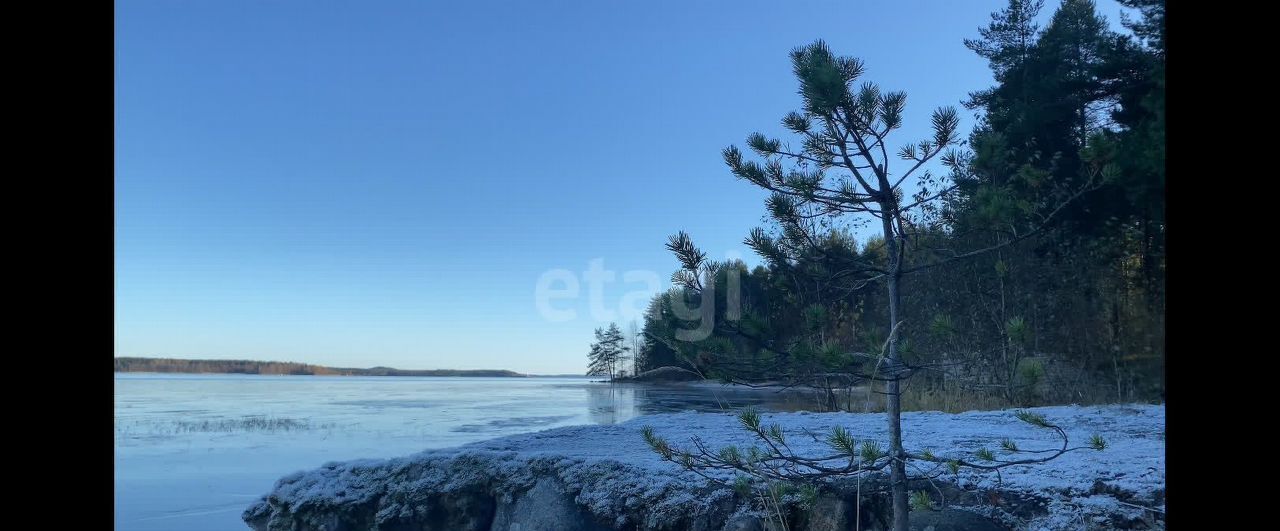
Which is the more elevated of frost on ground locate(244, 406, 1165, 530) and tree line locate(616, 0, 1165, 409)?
tree line locate(616, 0, 1165, 409)

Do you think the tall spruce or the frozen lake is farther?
the frozen lake

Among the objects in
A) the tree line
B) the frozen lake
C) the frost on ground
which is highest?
the tree line

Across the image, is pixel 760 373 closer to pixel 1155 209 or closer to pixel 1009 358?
pixel 1009 358

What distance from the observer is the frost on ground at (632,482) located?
2686 millimetres

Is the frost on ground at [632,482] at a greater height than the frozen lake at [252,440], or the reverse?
the frost on ground at [632,482]

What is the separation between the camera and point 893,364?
2492 millimetres

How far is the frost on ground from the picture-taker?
269cm

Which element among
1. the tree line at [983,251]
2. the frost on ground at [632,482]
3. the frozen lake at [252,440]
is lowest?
the frozen lake at [252,440]

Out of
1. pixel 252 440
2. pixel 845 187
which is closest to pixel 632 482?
pixel 845 187

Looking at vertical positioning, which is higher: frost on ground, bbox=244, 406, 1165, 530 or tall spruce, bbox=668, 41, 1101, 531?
tall spruce, bbox=668, 41, 1101, 531

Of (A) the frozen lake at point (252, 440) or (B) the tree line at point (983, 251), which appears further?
(A) the frozen lake at point (252, 440)

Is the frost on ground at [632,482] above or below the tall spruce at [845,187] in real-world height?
below

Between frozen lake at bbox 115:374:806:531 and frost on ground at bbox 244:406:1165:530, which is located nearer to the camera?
frost on ground at bbox 244:406:1165:530
